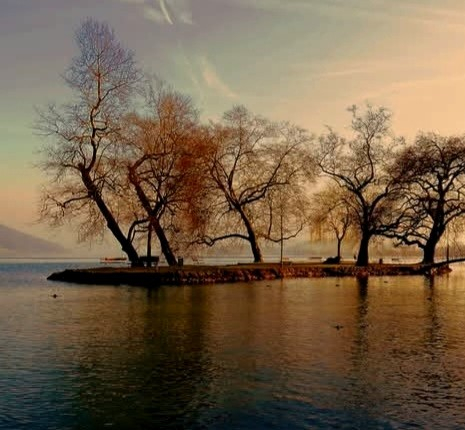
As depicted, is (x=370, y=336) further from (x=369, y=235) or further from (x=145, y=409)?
(x=369, y=235)

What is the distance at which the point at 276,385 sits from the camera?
1553 cm

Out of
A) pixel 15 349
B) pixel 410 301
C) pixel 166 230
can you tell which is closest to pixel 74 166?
pixel 166 230

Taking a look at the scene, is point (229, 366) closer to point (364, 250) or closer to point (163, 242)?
point (163, 242)

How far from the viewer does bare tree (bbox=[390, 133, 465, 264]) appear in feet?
236

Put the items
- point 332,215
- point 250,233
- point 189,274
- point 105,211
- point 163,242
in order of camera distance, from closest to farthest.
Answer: point 189,274 < point 105,211 < point 163,242 < point 250,233 < point 332,215

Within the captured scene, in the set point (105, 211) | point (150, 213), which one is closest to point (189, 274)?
point (150, 213)

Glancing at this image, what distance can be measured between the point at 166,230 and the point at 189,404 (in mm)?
45019

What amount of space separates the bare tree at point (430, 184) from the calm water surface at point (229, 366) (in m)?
41.4

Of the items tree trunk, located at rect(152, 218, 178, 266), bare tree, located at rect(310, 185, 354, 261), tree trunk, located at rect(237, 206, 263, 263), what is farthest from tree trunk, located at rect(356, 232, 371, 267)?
tree trunk, located at rect(152, 218, 178, 266)

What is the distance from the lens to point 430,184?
2908 inches

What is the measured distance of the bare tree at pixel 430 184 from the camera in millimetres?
72062

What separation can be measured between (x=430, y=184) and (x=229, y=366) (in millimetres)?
61817

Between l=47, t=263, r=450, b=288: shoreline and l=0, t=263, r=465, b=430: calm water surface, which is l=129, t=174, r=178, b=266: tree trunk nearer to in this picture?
l=47, t=263, r=450, b=288: shoreline

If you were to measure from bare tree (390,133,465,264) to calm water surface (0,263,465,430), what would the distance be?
41442mm
